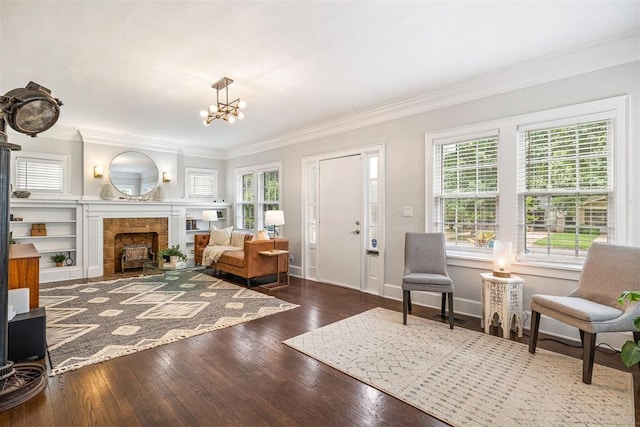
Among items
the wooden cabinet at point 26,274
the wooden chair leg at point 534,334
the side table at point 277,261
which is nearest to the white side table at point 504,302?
the wooden chair leg at point 534,334

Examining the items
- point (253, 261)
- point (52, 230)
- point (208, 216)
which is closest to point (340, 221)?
point (253, 261)

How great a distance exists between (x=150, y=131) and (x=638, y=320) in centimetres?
674

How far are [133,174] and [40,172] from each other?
1397 mm

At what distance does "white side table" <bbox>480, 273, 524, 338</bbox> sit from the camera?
308cm

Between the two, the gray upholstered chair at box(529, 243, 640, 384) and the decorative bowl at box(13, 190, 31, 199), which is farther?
the decorative bowl at box(13, 190, 31, 199)

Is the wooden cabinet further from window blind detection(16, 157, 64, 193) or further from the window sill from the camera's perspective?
the window sill

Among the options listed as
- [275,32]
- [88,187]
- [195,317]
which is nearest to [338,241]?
[195,317]

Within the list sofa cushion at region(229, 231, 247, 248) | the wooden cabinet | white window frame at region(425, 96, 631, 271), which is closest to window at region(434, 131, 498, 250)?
white window frame at region(425, 96, 631, 271)

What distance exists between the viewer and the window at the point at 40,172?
5254 millimetres

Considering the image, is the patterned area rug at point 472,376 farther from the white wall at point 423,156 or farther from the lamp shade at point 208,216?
the lamp shade at point 208,216

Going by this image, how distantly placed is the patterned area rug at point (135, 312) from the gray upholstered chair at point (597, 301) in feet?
9.05

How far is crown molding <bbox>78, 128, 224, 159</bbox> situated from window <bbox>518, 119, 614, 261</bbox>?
6354mm

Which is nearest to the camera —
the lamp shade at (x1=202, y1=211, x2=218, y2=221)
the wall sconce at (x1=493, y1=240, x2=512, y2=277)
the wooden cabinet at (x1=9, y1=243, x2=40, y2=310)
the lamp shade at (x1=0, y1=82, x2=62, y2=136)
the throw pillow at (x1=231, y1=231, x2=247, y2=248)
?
the lamp shade at (x1=0, y1=82, x2=62, y2=136)

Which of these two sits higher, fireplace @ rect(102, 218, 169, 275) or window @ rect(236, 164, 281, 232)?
window @ rect(236, 164, 281, 232)
